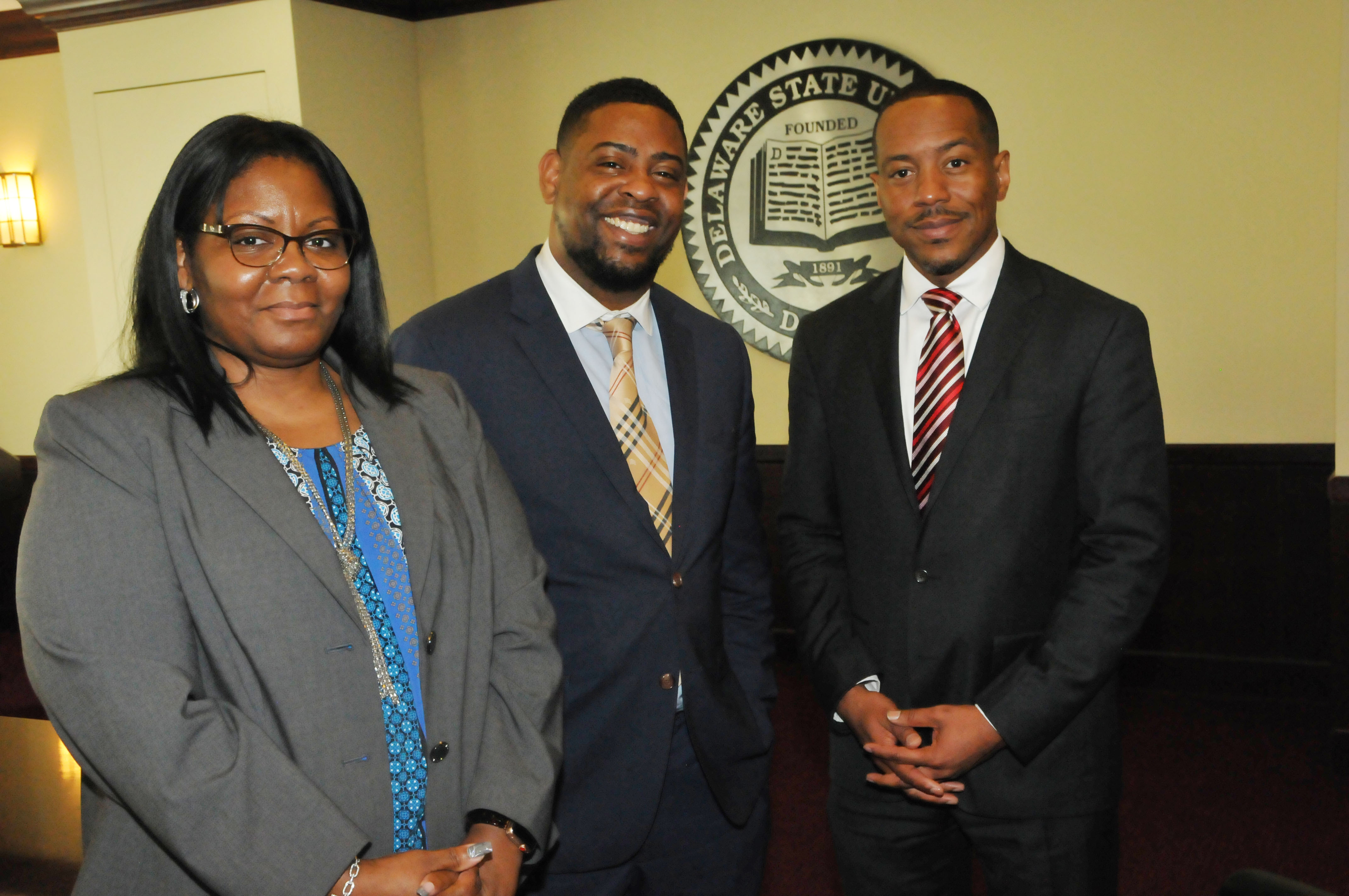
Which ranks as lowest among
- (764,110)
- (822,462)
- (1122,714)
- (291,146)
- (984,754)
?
(1122,714)

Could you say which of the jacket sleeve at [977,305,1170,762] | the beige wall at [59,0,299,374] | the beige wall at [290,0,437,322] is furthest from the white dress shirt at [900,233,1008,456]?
the beige wall at [59,0,299,374]

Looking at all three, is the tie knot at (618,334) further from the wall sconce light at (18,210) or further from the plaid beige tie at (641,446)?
the wall sconce light at (18,210)

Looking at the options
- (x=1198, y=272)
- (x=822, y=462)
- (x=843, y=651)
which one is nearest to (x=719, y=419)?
(x=822, y=462)

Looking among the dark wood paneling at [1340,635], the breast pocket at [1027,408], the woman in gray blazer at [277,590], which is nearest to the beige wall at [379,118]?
the woman in gray blazer at [277,590]

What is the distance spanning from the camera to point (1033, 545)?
1.95m

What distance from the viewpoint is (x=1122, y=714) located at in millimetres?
4387

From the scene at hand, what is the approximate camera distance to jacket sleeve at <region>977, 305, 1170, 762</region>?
1.90 meters

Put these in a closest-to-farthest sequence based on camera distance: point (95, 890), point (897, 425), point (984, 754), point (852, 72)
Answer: point (95, 890) < point (984, 754) < point (897, 425) < point (852, 72)

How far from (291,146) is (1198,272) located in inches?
147

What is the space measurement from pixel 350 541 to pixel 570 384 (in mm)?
577

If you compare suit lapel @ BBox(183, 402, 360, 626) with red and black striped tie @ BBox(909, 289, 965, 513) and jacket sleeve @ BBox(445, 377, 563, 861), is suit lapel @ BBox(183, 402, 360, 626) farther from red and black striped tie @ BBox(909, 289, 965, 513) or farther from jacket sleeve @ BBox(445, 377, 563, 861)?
red and black striped tie @ BBox(909, 289, 965, 513)

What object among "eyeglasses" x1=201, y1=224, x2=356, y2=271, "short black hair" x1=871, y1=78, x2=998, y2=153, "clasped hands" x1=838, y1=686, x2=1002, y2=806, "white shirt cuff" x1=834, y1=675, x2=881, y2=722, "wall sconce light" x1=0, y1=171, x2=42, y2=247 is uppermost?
"wall sconce light" x1=0, y1=171, x2=42, y2=247

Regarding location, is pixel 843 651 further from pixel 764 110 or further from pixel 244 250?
pixel 764 110

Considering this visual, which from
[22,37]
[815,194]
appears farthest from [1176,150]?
[22,37]
